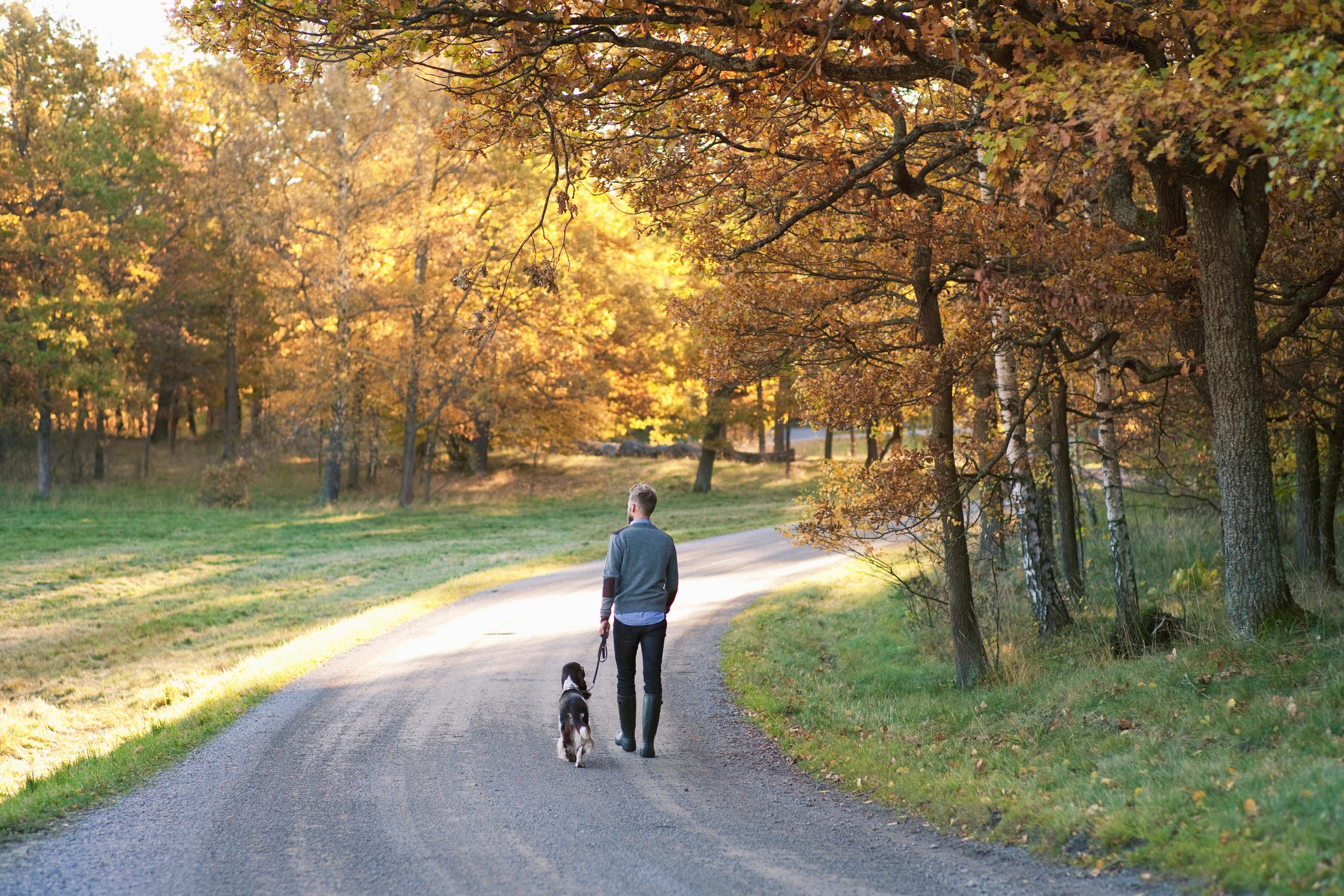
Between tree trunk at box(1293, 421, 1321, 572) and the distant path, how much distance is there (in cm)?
851

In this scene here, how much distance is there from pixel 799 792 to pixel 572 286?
90.8ft

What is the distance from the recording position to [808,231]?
1033 cm

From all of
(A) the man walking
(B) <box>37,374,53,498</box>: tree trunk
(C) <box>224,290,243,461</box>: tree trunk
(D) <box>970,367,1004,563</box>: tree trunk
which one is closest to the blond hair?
(A) the man walking

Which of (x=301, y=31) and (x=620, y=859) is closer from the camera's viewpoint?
(x=620, y=859)

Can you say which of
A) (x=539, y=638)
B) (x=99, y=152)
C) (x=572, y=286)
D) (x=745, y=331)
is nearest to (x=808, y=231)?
(x=745, y=331)

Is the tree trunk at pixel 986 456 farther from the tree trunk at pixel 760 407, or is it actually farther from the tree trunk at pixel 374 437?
the tree trunk at pixel 374 437

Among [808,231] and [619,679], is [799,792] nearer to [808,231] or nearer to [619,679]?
[619,679]

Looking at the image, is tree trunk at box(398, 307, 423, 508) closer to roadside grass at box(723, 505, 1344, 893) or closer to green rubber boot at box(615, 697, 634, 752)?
roadside grass at box(723, 505, 1344, 893)

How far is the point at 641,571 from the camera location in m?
8.31

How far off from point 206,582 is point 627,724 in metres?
15.0

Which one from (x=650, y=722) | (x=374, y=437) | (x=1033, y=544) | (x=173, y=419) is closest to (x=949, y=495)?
(x=1033, y=544)

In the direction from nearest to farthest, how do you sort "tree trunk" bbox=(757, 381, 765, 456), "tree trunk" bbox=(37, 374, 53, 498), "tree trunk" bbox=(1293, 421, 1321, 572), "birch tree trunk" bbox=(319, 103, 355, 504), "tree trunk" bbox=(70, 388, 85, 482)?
"tree trunk" bbox=(1293, 421, 1321, 572)
"birch tree trunk" bbox=(319, 103, 355, 504)
"tree trunk" bbox=(37, 374, 53, 498)
"tree trunk" bbox=(757, 381, 765, 456)
"tree trunk" bbox=(70, 388, 85, 482)

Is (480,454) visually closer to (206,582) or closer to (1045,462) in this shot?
(206,582)

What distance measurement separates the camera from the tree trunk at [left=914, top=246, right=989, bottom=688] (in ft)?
31.8
